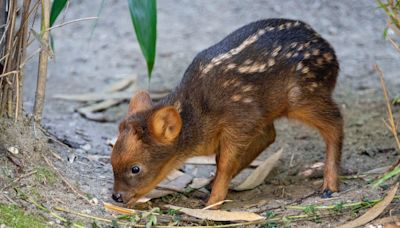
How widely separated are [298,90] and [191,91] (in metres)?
0.86

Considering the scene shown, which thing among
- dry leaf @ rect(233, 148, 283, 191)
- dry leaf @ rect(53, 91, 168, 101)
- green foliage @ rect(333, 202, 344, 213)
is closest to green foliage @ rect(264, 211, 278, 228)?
green foliage @ rect(333, 202, 344, 213)

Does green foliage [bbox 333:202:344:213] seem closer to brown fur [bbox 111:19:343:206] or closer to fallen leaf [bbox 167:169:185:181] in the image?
brown fur [bbox 111:19:343:206]

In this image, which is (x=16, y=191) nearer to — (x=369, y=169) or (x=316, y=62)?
(x=316, y=62)

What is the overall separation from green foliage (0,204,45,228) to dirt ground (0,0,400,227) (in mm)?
342

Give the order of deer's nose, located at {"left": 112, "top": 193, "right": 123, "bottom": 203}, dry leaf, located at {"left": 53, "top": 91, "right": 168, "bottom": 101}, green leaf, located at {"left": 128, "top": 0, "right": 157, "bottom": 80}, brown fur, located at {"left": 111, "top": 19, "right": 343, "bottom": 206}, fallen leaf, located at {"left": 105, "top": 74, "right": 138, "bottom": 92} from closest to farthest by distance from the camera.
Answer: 1. green leaf, located at {"left": 128, "top": 0, "right": 157, "bottom": 80}
2. deer's nose, located at {"left": 112, "top": 193, "right": 123, "bottom": 203}
3. brown fur, located at {"left": 111, "top": 19, "right": 343, "bottom": 206}
4. dry leaf, located at {"left": 53, "top": 91, "right": 168, "bottom": 101}
5. fallen leaf, located at {"left": 105, "top": 74, "right": 138, "bottom": 92}

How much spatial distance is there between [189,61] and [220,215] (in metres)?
4.46

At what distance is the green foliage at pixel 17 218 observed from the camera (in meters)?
4.89

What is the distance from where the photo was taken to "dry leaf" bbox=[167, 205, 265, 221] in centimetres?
536

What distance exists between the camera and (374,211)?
5215 millimetres

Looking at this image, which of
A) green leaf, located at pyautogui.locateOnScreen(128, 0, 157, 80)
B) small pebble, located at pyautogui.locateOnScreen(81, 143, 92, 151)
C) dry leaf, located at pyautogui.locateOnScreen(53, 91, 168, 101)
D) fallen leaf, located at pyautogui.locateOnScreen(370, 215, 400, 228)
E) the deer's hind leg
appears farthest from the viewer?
dry leaf, located at pyautogui.locateOnScreen(53, 91, 168, 101)

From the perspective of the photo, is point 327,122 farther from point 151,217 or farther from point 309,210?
point 151,217

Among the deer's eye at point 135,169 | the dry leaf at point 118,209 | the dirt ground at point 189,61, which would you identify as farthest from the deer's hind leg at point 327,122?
the dry leaf at point 118,209

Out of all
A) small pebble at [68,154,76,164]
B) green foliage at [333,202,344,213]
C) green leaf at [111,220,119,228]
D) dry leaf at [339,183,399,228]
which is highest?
dry leaf at [339,183,399,228]

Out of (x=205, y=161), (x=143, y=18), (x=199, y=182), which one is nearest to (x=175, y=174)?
(x=199, y=182)
